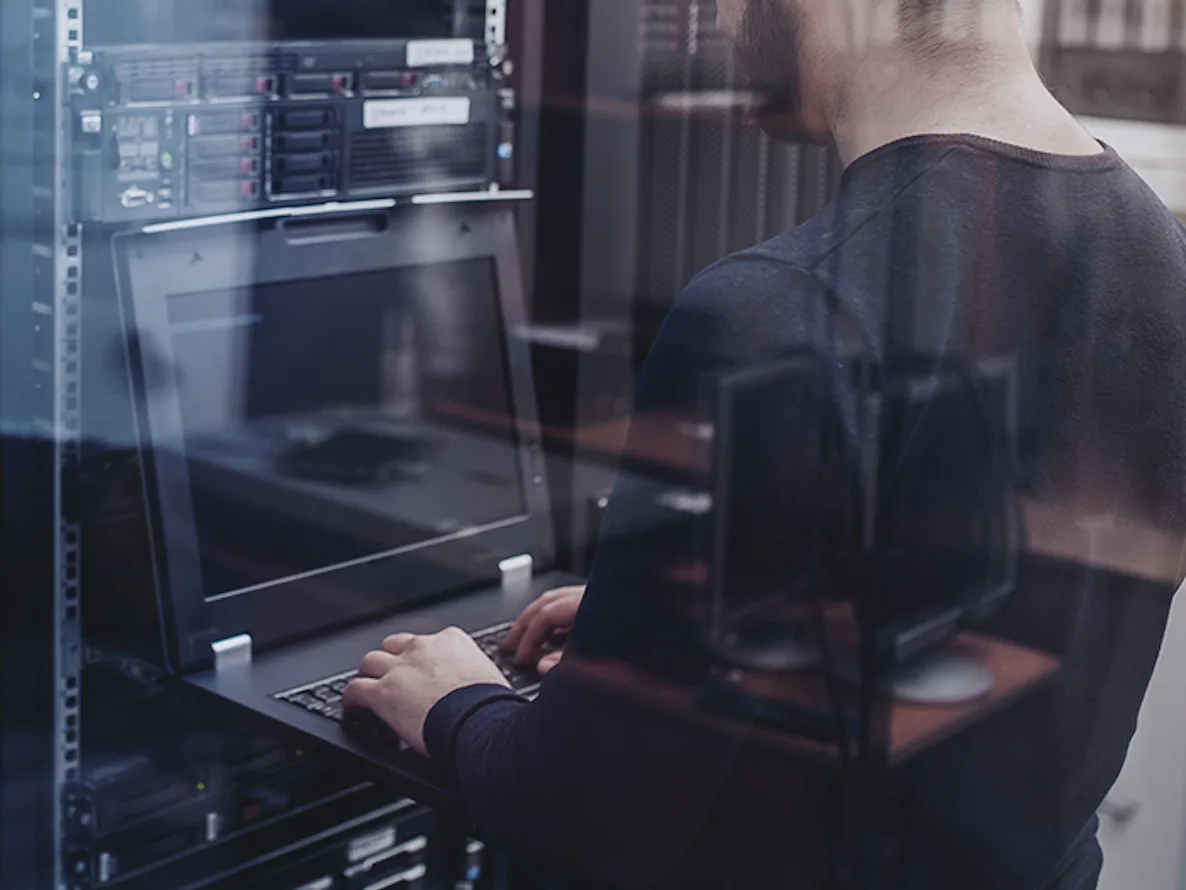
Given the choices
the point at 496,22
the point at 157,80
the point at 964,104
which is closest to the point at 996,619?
the point at 964,104

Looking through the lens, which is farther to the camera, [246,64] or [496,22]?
[496,22]

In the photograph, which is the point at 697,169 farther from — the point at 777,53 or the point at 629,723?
the point at 629,723

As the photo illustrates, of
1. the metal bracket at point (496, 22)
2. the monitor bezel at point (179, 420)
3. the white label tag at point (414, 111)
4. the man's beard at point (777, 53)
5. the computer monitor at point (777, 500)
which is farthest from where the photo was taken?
the metal bracket at point (496, 22)

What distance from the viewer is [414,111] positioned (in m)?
1.53

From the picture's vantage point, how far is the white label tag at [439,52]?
152 centimetres

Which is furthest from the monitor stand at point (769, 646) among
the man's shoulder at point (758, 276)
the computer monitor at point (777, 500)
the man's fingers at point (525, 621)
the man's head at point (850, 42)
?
the man's fingers at point (525, 621)

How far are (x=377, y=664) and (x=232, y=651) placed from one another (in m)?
0.18

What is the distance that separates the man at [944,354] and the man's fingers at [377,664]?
11 cm

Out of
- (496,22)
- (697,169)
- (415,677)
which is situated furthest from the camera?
Answer: (496,22)

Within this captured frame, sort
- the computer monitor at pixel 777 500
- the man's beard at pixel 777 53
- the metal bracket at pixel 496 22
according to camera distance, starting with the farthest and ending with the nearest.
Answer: the metal bracket at pixel 496 22
the man's beard at pixel 777 53
the computer monitor at pixel 777 500

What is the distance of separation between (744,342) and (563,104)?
85cm

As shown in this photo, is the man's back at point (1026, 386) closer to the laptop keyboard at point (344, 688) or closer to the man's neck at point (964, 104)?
the man's neck at point (964, 104)

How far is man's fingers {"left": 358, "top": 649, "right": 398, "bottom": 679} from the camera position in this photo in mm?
1239

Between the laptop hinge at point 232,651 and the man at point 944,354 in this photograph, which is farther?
the laptop hinge at point 232,651
